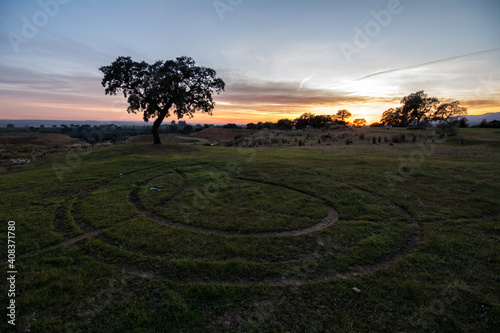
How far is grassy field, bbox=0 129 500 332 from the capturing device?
3.54 m

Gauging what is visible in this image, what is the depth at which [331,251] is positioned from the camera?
531 cm

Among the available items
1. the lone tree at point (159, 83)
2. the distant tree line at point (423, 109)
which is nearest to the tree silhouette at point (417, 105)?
the distant tree line at point (423, 109)

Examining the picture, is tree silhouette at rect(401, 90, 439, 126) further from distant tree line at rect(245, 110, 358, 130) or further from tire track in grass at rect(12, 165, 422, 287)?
tire track in grass at rect(12, 165, 422, 287)

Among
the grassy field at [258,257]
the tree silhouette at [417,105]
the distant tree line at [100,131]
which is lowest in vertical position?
the grassy field at [258,257]

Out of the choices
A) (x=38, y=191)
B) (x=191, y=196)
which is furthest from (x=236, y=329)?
(x=38, y=191)

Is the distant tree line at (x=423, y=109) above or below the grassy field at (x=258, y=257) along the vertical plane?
above

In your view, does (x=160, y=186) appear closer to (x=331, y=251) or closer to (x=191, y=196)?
(x=191, y=196)

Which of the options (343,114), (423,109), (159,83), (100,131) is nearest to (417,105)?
(423,109)

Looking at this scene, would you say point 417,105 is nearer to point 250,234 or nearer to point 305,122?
point 305,122

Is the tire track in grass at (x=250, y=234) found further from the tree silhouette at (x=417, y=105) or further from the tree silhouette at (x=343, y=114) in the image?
the tree silhouette at (x=343, y=114)

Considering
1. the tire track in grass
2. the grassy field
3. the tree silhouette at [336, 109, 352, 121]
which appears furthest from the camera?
the tree silhouette at [336, 109, 352, 121]

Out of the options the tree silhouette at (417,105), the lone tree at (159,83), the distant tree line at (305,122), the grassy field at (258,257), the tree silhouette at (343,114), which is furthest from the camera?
the tree silhouette at (343,114)

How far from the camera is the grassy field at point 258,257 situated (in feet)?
11.6

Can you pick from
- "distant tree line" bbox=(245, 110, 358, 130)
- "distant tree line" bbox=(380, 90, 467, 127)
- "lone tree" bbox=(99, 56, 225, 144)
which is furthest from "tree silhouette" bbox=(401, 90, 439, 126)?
"lone tree" bbox=(99, 56, 225, 144)
